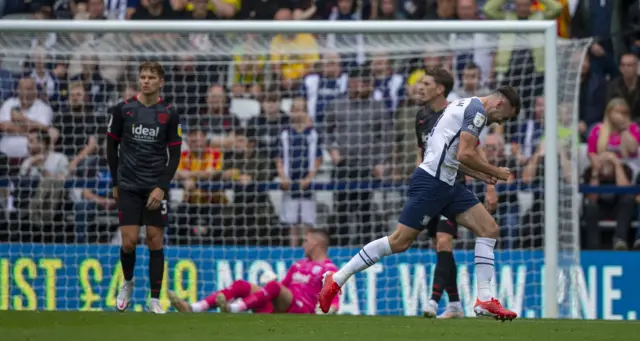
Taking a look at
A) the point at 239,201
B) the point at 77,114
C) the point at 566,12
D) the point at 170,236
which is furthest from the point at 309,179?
the point at 566,12

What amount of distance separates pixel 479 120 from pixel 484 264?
1.16 m

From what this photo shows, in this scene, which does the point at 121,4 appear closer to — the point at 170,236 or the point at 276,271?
the point at 170,236

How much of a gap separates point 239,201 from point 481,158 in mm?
4851

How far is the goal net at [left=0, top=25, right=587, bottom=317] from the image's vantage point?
42.1ft

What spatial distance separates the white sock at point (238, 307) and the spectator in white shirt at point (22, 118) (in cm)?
320

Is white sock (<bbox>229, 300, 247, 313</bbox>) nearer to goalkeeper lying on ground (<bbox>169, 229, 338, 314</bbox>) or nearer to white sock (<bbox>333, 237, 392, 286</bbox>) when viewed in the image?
goalkeeper lying on ground (<bbox>169, 229, 338, 314</bbox>)

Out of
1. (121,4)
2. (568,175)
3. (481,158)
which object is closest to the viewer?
(481,158)

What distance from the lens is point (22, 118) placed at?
13422 millimetres

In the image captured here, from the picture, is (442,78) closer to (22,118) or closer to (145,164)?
(145,164)

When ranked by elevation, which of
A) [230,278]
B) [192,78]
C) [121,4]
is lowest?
[230,278]

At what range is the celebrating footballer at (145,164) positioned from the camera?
1035cm

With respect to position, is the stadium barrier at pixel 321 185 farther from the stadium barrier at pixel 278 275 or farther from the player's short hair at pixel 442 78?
the player's short hair at pixel 442 78

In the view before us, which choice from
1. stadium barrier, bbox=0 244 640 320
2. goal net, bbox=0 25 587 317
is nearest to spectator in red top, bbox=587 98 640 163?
goal net, bbox=0 25 587 317

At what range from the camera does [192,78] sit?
1371 centimetres
